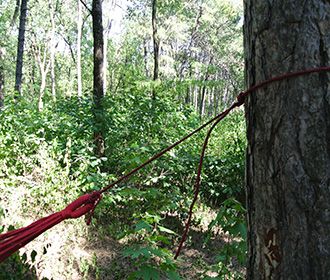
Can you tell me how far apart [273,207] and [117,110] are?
440 cm

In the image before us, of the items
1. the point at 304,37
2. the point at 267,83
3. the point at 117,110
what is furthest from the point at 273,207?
the point at 117,110

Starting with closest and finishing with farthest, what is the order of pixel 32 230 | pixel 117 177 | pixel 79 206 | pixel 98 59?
1. pixel 32 230
2. pixel 79 206
3. pixel 117 177
4. pixel 98 59

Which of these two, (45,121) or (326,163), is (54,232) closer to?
(45,121)

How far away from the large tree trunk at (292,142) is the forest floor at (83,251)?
1.83 metres

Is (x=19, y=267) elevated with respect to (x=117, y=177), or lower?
lower

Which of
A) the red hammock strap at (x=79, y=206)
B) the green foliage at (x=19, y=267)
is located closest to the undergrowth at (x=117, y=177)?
the green foliage at (x=19, y=267)

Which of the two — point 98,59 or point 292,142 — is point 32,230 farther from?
point 98,59

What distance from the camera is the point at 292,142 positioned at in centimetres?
86

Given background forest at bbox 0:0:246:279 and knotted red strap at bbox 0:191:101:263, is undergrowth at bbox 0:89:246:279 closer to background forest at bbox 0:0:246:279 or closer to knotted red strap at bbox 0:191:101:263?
background forest at bbox 0:0:246:279

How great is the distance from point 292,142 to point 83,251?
317cm

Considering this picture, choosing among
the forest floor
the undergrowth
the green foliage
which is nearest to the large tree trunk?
the green foliage

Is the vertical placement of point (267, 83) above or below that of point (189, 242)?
above

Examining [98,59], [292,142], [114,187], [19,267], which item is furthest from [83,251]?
[98,59]

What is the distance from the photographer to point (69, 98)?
17.4 ft
